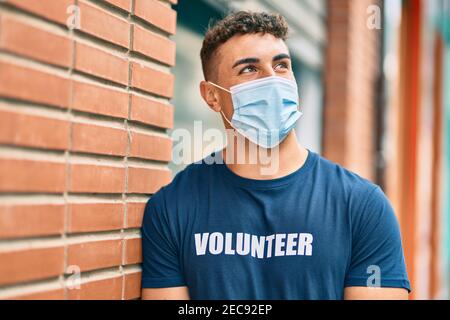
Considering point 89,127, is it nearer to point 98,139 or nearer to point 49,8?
point 98,139

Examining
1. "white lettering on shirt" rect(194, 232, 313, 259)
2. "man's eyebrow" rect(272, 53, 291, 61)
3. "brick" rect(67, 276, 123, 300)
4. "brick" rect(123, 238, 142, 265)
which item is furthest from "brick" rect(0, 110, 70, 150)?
"man's eyebrow" rect(272, 53, 291, 61)

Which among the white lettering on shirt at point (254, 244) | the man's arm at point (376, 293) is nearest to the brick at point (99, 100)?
the white lettering on shirt at point (254, 244)

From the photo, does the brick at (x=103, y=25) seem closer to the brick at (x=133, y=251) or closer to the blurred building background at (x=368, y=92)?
the brick at (x=133, y=251)

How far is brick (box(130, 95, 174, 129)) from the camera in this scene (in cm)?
278

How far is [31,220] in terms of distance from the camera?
6.99 feet

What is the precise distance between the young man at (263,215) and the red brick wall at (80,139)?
0.57 ft

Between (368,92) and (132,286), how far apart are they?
441cm

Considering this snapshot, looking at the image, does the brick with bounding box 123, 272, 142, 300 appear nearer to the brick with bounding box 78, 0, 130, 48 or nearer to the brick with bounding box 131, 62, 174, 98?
the brick with bounding box 131, 62, 174, 98

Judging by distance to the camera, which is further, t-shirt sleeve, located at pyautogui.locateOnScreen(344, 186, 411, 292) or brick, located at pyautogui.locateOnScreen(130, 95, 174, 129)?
brick, located at pyautogui.locateOnScreen(130, 95, 174, 129)

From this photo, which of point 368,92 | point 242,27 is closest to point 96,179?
point 242,27

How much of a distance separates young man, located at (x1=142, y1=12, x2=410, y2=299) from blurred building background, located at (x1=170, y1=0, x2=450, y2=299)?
54 centimetres

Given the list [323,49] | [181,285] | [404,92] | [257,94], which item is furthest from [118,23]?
[404,92]

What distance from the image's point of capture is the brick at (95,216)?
93.1 inches

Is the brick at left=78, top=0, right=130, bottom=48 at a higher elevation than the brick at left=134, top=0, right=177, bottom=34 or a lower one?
lower
